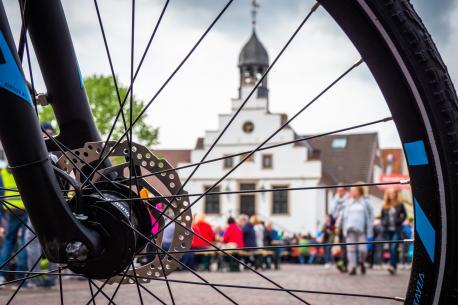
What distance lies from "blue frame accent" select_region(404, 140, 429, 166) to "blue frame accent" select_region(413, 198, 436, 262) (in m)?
0.09

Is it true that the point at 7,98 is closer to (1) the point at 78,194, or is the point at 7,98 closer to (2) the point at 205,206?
(1) the point at 78,194

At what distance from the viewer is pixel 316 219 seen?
54906mm

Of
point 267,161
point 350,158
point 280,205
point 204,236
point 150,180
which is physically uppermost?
point 350,158

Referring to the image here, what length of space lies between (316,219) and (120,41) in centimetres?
5308

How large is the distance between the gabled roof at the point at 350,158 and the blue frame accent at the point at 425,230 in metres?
60.7

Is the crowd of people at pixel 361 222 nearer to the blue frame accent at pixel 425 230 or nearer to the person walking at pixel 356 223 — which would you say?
the person walking at pixel 356 223

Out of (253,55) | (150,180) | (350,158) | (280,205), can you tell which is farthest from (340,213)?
(350,158)

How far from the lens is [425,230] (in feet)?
5.82

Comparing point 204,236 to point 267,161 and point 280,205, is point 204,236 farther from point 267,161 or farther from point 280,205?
point 267,161

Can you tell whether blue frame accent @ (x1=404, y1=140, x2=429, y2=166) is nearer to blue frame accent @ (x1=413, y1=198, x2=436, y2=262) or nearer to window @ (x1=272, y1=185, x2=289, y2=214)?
blue frame accent @ (x1=413, y1=198, x2=436, y2=262)

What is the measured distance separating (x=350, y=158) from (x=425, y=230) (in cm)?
6497

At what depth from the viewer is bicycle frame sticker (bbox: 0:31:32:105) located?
6.41 feet

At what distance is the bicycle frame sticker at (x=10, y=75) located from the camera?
1953 millimetres

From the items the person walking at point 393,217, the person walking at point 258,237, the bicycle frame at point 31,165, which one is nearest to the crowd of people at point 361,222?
the person walking at point 393,217
